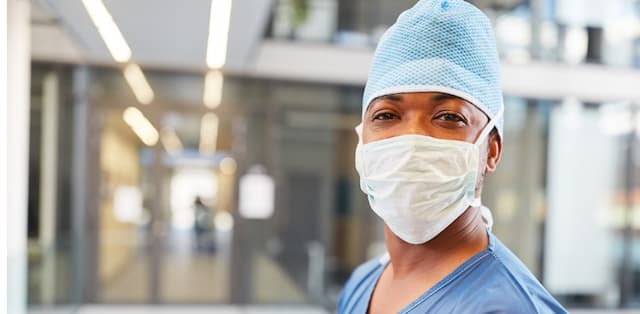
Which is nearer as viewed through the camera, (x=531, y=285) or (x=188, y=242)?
(x=531, y=285)

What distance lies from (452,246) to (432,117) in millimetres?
264

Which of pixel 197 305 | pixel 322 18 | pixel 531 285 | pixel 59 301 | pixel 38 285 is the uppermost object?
pixel 322 18

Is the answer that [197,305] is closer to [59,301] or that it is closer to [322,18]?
[59,301]

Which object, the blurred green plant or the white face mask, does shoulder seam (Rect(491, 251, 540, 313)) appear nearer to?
the white face mask

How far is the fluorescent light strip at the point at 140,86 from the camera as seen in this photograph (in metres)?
4.32

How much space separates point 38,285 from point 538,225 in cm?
484

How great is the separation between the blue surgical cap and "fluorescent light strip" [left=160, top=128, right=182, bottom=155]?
4.57 meters

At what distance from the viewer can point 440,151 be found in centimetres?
98

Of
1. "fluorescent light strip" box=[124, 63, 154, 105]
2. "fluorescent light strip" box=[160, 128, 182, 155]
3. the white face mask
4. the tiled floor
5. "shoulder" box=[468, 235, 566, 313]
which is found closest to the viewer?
"shoulder" box=[468, 235, 566, 313]

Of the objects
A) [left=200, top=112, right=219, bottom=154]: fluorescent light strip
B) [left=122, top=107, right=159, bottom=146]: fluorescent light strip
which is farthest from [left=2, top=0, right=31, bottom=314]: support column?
[left=200, top=112, right=219, bottom=154]: fluorescent light strip

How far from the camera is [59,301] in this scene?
3902 millimetres

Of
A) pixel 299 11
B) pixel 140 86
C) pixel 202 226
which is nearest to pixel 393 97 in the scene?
pixel 299 11

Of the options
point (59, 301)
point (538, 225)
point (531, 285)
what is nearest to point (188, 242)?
point (59, 301)

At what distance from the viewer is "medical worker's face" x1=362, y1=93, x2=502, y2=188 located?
3.17 feet
